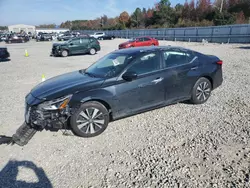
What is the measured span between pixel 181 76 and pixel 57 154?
3089 millimetres

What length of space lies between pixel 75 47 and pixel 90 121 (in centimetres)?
1437

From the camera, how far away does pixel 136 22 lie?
7462 centimetres

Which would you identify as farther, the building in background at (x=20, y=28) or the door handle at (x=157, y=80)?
the building in background at (x=20, y=28)

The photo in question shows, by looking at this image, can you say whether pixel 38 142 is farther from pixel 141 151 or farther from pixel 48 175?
pixel 141 151

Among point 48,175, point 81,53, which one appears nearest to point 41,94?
point 48,175

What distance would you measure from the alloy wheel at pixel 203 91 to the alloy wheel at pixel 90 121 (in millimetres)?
2567

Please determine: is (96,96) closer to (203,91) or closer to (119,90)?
(119,90)

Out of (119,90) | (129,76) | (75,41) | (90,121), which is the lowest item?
(90,121)

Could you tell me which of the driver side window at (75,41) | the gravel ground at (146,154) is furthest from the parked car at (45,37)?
the gravel ground at (146,154)

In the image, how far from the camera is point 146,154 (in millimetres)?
3062

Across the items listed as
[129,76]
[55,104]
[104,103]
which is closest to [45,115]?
[55,104]

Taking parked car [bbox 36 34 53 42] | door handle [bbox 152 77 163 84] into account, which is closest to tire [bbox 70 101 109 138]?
door handle [bbox 152 77 163 84]

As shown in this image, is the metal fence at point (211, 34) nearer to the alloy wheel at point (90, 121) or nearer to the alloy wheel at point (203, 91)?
the alloy wheel at point (203, 91)

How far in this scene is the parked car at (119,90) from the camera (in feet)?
11.3
